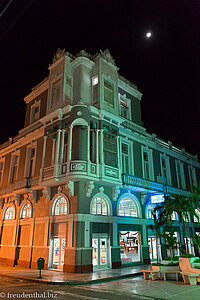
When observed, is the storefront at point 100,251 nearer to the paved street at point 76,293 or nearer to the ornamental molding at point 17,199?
the paved street at point 76,293

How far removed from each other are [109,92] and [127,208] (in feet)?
34.7

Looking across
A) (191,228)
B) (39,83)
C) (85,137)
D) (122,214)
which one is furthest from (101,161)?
(191,228)

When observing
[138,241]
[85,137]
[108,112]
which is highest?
[108,112]

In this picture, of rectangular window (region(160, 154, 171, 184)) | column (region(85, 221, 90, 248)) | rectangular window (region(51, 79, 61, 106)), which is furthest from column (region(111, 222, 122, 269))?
rectangular window (region(51, 79, 61, 106))

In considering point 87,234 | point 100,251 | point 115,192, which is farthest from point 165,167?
point 87,234

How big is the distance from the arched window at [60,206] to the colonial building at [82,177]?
75 millimetres

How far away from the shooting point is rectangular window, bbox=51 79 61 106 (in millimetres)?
20634

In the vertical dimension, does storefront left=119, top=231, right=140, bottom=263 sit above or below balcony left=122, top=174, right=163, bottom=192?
below

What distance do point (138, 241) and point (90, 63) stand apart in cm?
1637

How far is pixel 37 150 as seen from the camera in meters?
21.3

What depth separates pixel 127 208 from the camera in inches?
785

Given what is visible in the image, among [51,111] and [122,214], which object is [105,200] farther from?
[51,111]

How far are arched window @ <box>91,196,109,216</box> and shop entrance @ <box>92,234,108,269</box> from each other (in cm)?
164

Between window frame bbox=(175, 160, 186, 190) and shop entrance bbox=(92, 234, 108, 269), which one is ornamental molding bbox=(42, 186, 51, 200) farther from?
window frame bbox=(175, 160, 186, 190)
